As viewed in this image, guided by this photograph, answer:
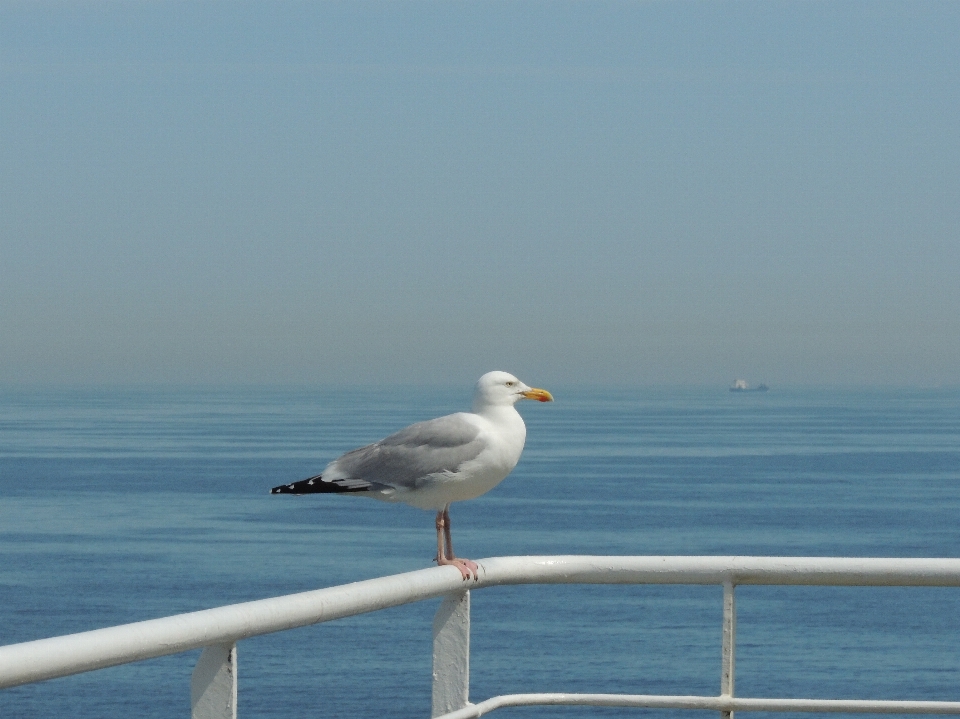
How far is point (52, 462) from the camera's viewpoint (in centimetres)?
14988

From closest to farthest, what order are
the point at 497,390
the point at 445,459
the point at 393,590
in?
the point at 393,590
the point at 445,459
the point at 497,390

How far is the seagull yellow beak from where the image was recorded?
5.46 m

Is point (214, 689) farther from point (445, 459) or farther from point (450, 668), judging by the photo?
point (445, 459)

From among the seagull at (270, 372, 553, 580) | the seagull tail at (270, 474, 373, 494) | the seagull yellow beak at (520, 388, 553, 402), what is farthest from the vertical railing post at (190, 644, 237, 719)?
the seagull yellow beak at (520, 388, 553, 402)

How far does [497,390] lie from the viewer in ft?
17.5

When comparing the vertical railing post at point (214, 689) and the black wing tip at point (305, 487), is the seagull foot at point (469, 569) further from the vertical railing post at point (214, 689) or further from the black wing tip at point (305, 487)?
the black wing tip at point (305, 487)

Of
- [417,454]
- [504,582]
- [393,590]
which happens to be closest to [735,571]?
[504,582]

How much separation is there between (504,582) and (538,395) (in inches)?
89.6

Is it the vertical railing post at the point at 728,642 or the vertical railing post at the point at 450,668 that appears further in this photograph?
the vertical railing post at the point at 728,642

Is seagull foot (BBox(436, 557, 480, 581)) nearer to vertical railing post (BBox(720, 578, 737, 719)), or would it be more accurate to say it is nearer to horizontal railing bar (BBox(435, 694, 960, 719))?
horizontal railing bar (BBox(435, 694, 960, 719))

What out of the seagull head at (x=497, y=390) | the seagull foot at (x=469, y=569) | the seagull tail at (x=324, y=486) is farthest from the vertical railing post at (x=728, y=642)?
the seagull tail at (x=324, y=486)

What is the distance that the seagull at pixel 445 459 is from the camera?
5008mm

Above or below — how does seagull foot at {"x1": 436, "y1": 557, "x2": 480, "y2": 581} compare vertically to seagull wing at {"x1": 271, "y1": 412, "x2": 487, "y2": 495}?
below

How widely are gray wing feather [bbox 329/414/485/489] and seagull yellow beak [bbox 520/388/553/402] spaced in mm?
336
